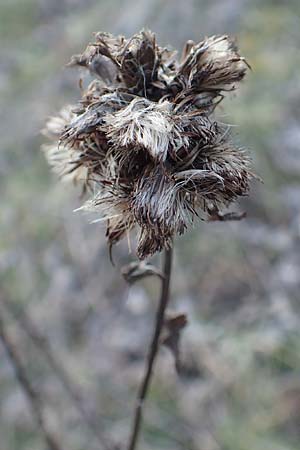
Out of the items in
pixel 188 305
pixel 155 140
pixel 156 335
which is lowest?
pixel 156 335

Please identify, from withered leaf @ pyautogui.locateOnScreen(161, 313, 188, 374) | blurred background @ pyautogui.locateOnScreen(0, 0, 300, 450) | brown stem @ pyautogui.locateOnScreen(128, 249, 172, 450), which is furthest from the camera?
blurred background @ pyautogui.locateOnScreen(0, 0, 300, 450)

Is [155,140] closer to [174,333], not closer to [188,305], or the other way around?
[174,333]

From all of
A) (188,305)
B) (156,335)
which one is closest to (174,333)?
(156,335)

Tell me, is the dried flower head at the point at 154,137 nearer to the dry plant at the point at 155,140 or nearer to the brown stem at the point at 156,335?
the dry plant at the point at 155,140

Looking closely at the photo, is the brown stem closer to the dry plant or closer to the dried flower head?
the dry plant

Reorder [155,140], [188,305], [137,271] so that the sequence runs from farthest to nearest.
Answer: [188,305] < [137,271] < [155,140]

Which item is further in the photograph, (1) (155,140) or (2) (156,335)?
(2) (156,335)

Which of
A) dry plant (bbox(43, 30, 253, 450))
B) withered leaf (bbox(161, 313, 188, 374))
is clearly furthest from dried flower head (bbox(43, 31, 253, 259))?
withered leaf (bbox(161, 313, 188, 374))
